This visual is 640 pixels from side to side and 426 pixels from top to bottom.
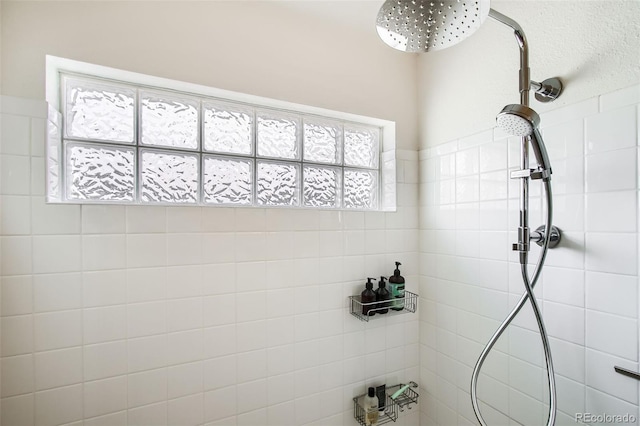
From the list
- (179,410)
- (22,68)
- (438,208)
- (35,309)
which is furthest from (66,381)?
(438,208)

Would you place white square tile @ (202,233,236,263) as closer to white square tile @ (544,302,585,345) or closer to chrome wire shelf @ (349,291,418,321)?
chrome wire shelf @ (349,291,418,321)

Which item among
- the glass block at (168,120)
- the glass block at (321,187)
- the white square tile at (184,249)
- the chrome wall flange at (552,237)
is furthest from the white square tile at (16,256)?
the chrome wall flange at (552,237)

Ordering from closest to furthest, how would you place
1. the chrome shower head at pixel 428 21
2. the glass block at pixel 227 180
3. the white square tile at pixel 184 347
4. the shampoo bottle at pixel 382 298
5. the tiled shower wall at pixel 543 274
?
1. the chrome shower head at pixel 428 21
2. the tiled shower wall at pixel 543 274
3. the white square tile at pixel 184 347
4. the glass block at pixel 227 180
5. the shampoo bottle at pixel 382 298

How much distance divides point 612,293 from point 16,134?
182 centimetres

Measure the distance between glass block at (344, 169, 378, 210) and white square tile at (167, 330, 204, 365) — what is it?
872 millimetres

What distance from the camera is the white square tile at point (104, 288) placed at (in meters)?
0.91

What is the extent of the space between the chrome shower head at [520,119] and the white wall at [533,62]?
0.86 ft

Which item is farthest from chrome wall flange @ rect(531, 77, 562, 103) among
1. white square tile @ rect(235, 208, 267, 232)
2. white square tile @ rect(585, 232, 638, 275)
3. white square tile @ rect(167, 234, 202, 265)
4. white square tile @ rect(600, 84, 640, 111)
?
white square tile @ rect(167, 234, 202, 265)

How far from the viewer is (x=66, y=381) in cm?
89

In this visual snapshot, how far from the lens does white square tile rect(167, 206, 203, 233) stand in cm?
101

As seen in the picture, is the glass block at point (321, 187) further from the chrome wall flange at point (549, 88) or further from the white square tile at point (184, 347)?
the chrome wall flange at point (549, 88)

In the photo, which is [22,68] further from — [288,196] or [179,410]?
[179,410]

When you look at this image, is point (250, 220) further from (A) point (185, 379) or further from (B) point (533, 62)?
(B) point (533, 62)

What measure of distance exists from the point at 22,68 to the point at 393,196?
4.77 feet
